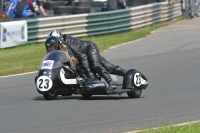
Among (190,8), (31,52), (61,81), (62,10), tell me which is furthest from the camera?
(190,8)

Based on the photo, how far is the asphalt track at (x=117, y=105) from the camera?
798cm

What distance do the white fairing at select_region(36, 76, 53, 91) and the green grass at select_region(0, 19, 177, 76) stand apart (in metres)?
5.11

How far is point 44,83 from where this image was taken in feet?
33.1

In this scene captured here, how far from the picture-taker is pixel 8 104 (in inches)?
401

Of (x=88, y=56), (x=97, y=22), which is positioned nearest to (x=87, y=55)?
(x=88, y=56)

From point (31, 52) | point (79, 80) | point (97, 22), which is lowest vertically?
point (31, 52)

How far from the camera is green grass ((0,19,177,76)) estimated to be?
15.8m

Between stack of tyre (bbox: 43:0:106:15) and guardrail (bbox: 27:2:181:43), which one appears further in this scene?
stack of tyre (bbox: 43:0:106:15)

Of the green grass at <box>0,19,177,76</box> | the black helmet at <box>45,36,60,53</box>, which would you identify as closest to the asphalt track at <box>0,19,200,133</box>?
the black helmet at <box>45,36,60,53</box>

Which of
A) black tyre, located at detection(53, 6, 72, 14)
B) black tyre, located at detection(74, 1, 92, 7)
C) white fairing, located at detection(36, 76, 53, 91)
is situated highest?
white fairing, located at detection(36, 76, 53, 91)

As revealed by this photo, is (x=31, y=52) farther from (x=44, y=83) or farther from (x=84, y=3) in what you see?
(x=84, y=3)

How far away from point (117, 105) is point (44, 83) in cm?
123

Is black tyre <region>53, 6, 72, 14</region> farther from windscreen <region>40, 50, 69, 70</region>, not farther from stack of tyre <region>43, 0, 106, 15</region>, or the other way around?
windscreen <region>40, 50, 69, 70</region>

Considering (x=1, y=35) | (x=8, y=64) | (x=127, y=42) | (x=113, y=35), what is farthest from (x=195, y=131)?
(x=113, y=35)
